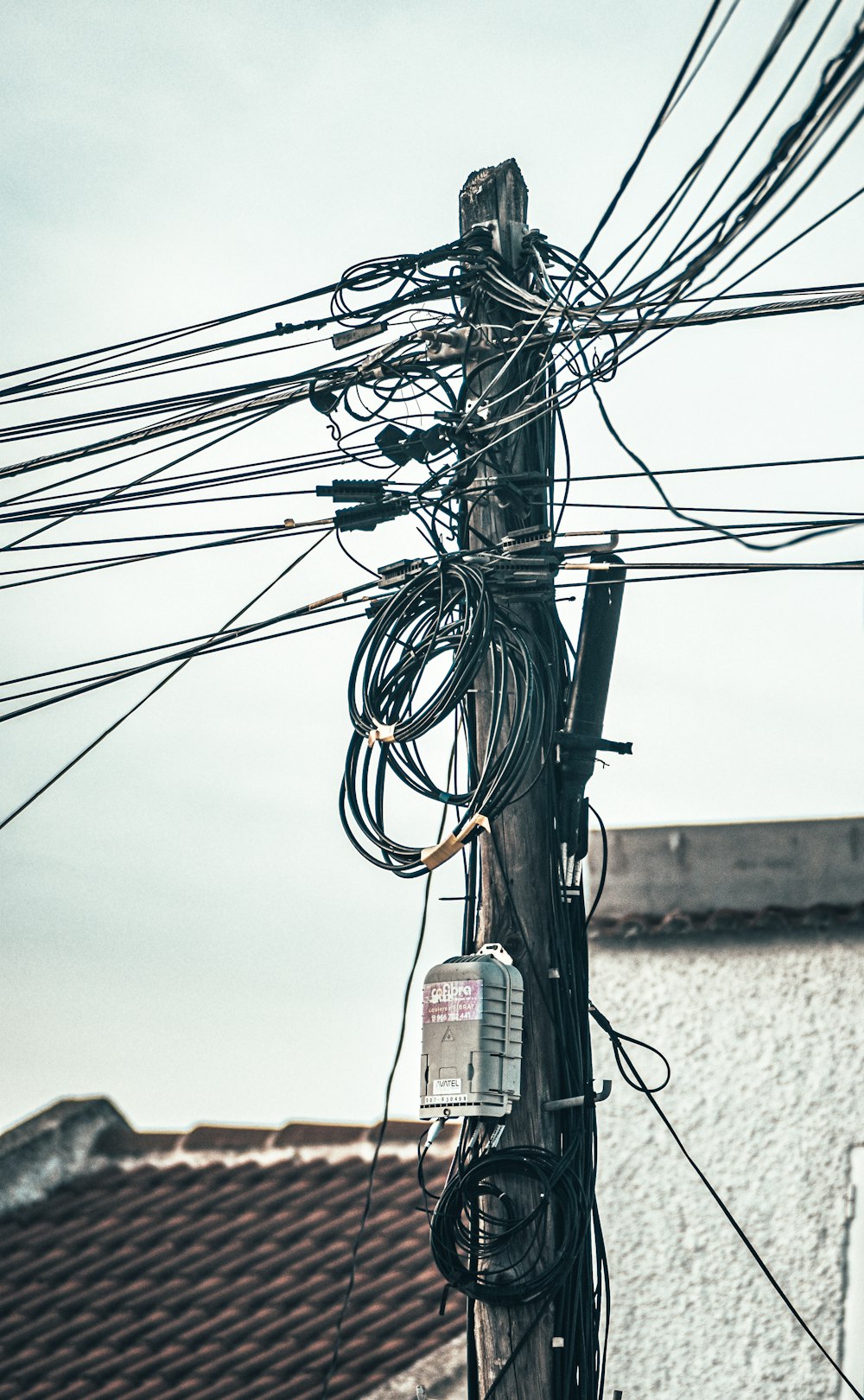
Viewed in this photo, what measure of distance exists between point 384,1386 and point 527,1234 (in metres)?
2.61

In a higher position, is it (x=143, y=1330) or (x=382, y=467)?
(x=382, y=467)

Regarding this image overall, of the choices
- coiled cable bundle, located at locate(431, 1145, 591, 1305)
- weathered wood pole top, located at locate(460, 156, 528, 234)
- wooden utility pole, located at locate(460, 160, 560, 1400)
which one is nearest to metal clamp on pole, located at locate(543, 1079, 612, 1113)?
wooden utility pole, located at locate(460, 160, 560, 1400)

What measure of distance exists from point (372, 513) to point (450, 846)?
1486 millimetres

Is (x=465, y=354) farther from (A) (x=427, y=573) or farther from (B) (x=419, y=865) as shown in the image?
(B) (x=419, y=865)

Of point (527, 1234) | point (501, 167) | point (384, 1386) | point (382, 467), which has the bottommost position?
point (384, 1386)

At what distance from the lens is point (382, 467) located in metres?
7.01

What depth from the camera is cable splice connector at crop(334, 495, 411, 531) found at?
6.75 metres

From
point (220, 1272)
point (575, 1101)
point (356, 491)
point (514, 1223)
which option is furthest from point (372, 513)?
point (220, 1272)

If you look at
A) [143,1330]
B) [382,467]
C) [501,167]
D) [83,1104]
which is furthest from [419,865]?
[83,1104]

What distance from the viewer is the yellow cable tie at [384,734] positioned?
6.43 metres

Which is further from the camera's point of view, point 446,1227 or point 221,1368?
point 221,1368

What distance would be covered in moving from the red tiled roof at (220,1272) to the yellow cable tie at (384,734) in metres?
3.37

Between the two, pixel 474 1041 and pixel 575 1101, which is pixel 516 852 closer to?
pixel 474 1041

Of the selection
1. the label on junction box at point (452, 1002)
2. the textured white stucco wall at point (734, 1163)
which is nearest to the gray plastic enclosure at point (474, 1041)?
the label on junction box at point (452, 1002)
